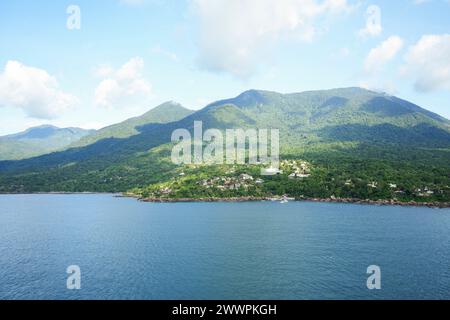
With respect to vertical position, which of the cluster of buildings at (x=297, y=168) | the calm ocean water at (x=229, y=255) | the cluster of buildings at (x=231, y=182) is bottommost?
the calm ocean water at (x=229, y=255)

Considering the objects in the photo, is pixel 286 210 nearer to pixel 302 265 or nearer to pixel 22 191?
pixel 302 265

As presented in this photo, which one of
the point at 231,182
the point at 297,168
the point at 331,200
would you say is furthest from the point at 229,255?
the point at 297,168

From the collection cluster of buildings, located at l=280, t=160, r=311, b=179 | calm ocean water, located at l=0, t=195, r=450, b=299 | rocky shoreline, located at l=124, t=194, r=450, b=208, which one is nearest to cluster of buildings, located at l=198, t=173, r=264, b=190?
rocky shoreline, located at l=124, t=194, r=450, b=208

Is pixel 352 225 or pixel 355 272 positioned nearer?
pixel 355 272

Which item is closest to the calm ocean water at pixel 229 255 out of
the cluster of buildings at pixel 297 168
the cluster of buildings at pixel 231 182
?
the cluster of buildings at pixel 231 182

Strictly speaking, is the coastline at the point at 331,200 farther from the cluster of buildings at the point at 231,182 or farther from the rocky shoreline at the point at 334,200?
the cluster of buildings at the point at 231,182

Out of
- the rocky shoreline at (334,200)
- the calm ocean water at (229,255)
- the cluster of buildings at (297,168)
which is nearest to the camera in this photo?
the calm ocean water at (229,255)

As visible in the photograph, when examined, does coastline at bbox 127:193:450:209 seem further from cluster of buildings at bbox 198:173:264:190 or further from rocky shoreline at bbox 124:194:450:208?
cluster of buildings at bbox 198:173:264:190
